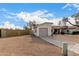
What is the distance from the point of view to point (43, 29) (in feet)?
17.8

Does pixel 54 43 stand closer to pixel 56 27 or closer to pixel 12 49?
pixel 56 27

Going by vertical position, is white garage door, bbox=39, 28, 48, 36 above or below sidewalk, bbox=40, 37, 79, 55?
above

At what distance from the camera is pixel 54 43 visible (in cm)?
539

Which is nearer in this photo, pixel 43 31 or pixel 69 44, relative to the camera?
pixel 69 44

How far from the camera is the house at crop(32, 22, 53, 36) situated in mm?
5418

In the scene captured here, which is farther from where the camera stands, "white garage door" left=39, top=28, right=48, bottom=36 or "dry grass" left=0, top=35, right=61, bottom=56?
"white garage door" left=39, top=28, right=48, bottom=36

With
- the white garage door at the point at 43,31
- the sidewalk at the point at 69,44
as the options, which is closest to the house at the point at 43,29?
the white garage door at the point at 43,31

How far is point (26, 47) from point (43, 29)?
51 centimetres

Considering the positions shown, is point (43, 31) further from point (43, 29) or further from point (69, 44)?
point (69, 44)

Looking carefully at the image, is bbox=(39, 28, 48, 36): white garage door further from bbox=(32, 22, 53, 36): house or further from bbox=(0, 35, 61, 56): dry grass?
bbox=(0, 35, 61, 56): dry grass

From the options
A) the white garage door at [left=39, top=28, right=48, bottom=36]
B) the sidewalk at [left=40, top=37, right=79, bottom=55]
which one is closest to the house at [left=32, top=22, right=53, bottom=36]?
the white garage door at [left=39, top=28, right=48, bottom=36]

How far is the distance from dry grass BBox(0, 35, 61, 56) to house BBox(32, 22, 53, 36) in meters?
0.14

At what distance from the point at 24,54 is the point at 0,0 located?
3.87ft

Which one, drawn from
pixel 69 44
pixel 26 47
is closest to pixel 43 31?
pixel 26 47
